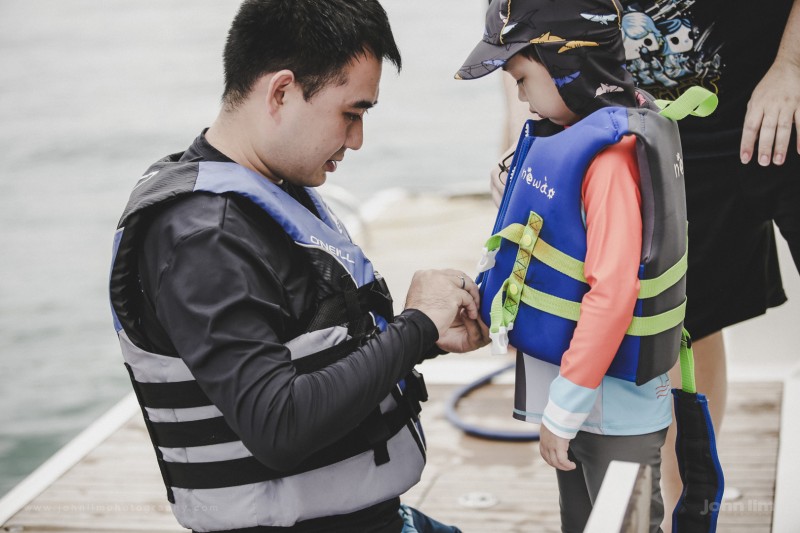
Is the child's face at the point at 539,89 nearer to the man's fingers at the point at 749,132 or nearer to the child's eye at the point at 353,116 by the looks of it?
the child's eye at the point at 353,116

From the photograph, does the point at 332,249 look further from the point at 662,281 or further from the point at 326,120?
the point at 662,281

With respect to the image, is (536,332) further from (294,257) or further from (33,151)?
(33,151)

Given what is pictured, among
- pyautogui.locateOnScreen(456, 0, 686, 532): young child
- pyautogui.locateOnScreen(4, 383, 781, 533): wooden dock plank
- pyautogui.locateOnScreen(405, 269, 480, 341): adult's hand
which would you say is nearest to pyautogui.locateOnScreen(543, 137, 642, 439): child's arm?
pyautogui.locateOnScreen(456, 0, 686, 532): young child

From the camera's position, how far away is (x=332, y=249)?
1836 mm

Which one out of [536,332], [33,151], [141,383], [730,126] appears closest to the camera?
[141,383]

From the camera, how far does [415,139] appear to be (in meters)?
16.7

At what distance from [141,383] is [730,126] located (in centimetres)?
149

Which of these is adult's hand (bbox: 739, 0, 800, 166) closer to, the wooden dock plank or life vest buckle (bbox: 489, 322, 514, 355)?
life vest buckle (bbox: 489, 322, 514, 355)

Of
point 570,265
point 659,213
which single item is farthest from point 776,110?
point 570,265

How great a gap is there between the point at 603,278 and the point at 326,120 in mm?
592

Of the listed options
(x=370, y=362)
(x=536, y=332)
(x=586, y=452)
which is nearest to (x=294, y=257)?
(x=370, y=362)

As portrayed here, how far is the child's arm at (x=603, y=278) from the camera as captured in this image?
1797mm

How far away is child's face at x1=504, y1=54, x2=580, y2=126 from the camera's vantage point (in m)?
1.94

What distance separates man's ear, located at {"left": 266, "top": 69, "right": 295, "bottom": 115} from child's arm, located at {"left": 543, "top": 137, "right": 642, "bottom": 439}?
59cm
